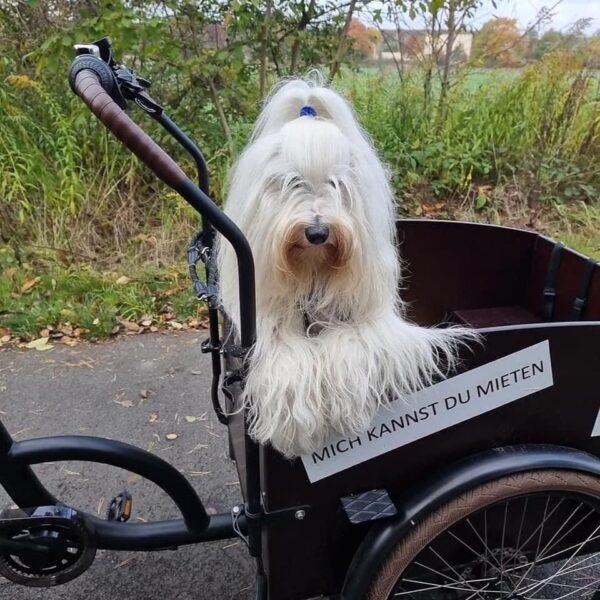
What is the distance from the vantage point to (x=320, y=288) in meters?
1.24

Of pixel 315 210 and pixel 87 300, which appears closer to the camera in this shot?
pixel 315 210

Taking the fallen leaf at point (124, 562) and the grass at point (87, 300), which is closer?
the fallen leaf at point (124, 562)

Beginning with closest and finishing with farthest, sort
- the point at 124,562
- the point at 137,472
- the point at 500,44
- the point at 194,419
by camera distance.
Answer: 1. the point at 137,472
2. the point at 124,562
3. the point at 194,419
4. the point at 500,44

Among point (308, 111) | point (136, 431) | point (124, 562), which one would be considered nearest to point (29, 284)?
point (136, 431)

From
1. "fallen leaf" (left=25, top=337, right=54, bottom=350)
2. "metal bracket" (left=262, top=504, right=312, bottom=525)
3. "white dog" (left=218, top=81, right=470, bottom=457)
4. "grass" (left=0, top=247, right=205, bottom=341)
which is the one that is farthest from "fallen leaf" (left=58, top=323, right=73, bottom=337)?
"metal bracket" (left=262, top=504, right=312, bottom=525)

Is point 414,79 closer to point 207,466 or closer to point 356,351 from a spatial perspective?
point 207,466

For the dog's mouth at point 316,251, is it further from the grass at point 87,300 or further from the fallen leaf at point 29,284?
the fallen leaf at point 29,284

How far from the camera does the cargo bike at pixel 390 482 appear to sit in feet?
3.79

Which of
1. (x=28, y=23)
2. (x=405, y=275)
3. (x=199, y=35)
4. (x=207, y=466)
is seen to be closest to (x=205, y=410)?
(x=207, y=466)

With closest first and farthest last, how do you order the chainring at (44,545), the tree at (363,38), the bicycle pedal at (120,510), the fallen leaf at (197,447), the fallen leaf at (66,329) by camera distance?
1. the chainring at (44,545)
2. the bicycle pedal at (120,510)
3. the fallen leaf at (197,447)
4. the fallen leaf at (66,329)
5. the tree at (363,38)

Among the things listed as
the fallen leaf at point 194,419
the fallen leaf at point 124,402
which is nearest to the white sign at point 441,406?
the fallen leaf at point 194,419

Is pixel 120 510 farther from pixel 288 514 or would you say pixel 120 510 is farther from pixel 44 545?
pixel 288 514

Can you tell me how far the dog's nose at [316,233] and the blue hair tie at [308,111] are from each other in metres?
0.29

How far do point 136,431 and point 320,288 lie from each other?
1552 mm
